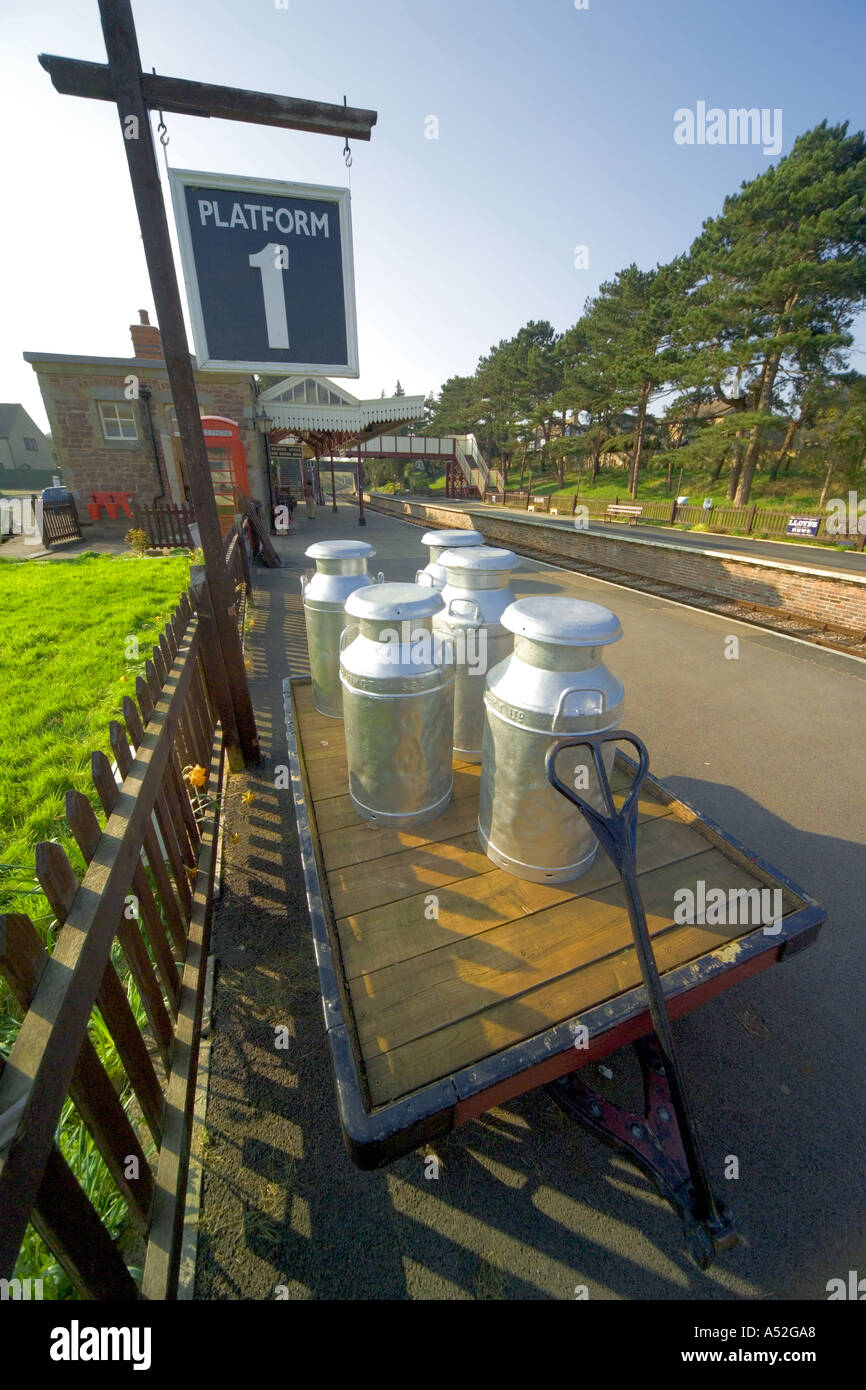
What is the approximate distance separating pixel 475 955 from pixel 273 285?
3.67 m

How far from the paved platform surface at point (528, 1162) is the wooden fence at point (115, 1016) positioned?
9.0 inches

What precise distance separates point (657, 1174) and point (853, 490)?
117 feet

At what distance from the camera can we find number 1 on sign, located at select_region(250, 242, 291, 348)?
2.92m

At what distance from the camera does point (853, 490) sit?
90.0 ft

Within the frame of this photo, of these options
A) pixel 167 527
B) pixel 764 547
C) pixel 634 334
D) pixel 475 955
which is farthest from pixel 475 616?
pixel 634 334

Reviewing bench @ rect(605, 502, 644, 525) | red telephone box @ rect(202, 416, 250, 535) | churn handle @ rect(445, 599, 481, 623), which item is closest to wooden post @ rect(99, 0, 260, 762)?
churn handle @ rect(445, 599, 481, 623)

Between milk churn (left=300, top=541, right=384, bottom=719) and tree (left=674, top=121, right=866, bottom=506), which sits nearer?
milk churn (left=300, top=541, right=384, bottom=719)

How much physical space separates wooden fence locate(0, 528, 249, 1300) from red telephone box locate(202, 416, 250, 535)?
44.1 feet

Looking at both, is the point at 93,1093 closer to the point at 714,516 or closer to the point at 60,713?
the point at 60,713

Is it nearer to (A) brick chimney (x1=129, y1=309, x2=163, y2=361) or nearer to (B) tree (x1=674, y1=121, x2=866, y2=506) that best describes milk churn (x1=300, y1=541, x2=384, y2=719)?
(A) brick chimney (x1=129, y1=309, x2=163, y2=361)

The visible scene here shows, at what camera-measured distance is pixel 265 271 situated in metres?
2.95

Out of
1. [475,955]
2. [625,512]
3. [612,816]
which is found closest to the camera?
[612,816]
